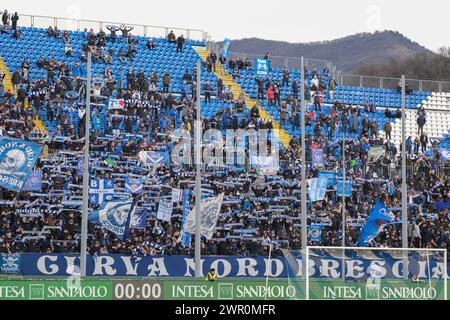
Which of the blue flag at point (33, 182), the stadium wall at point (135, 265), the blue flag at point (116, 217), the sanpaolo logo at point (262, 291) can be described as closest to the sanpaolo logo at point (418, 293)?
the sanpaolo logo at point (262, 291)

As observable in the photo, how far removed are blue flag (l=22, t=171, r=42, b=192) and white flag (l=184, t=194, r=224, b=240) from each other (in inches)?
253

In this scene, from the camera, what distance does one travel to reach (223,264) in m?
41.4

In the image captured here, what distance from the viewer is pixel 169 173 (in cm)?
4650

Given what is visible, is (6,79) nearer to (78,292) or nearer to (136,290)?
(78,292)

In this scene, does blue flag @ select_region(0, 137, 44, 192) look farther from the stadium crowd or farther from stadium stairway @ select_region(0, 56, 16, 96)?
stadium stairway @ select_region(0, 56, 16, 96)

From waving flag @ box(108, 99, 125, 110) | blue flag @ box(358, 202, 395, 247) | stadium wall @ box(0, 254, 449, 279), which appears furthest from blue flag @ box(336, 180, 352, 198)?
waving flag @ box(108, 99, 125, 110)

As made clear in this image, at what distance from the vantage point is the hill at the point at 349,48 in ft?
544

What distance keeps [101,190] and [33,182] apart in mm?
2875

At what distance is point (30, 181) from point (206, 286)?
54.5ft

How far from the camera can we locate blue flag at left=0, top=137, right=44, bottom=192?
4109 centimetres
